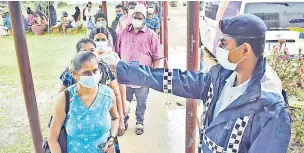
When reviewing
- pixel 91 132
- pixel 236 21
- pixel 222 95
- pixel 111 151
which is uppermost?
pixel 236 21

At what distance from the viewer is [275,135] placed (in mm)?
1523

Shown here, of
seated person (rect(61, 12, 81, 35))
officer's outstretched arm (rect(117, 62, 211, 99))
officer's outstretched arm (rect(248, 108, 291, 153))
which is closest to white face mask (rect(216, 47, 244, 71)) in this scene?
officer's outstretched arm (rect(117, 62, 211, 99))

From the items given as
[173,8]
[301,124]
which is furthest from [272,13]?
[173,8]

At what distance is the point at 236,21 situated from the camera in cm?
167

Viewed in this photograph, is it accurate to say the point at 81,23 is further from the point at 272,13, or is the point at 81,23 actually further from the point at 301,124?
the point at 301,124

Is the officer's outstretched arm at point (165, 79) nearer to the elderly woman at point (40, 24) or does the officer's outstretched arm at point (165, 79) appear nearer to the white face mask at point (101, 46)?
the white face mask at point (101, 46)

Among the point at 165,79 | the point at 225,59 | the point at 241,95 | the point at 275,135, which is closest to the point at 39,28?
the point at 165,79

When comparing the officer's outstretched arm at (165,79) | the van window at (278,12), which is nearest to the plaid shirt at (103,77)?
the officer's outstretched arm at (165,79)

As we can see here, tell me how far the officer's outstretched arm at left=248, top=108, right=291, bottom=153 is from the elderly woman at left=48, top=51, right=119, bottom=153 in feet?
3.69

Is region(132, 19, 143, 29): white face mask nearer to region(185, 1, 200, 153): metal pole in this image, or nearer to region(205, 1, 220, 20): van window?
region(185, 1, 200, 153): metal pole

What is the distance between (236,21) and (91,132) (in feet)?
3.97

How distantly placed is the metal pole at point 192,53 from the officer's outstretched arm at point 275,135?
164 centimetres

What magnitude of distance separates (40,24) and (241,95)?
42.5 ft

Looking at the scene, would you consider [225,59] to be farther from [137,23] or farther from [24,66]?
[137,23]
